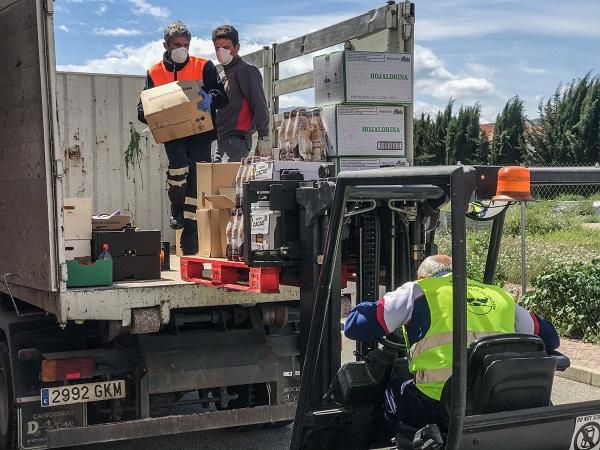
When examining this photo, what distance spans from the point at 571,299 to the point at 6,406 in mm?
6081

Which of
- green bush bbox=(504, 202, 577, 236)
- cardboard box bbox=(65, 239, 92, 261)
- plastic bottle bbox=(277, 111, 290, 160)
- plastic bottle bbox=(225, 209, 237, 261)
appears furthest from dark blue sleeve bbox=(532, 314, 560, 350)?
green bush bbox=(504, 202, 577, 236)

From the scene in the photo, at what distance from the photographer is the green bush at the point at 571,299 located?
8.72 meters

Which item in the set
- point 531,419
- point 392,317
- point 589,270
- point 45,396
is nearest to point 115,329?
point 45,396

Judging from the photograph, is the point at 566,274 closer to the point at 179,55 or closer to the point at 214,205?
the point at 179,55

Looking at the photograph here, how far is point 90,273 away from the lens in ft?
15.4

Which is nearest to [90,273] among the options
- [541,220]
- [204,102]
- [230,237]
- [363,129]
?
[230,237]

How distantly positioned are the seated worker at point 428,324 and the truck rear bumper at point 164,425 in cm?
186

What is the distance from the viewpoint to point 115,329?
471cm

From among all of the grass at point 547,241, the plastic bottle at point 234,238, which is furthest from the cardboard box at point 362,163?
the grass at point 547,241

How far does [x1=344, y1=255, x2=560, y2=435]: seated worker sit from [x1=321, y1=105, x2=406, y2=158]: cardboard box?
193 centimetres

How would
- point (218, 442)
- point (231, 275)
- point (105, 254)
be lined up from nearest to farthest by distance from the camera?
point (231, 275), point (105, 254), point (218, 442)

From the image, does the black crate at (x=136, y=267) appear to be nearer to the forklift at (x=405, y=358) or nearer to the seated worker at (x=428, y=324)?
the forklift at (x=405, y=358)

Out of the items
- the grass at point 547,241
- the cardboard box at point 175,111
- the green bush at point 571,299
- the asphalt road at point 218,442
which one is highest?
the cardboard box at point 175,111

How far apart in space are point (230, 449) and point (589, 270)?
4841 mm
